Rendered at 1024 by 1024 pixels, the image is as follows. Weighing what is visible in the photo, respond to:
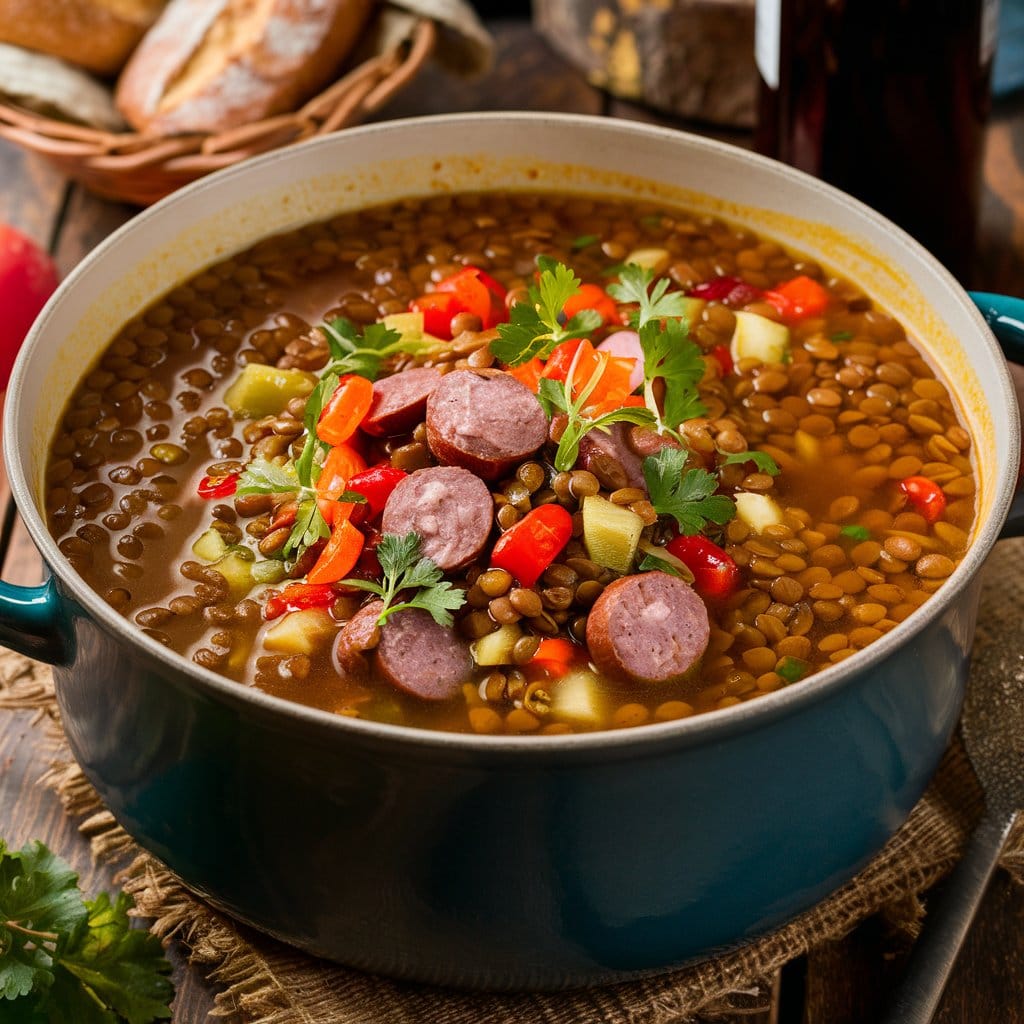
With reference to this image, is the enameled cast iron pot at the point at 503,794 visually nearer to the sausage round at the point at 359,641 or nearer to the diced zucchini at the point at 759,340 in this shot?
the sausage round at the point at 359,641

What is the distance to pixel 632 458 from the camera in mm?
2381

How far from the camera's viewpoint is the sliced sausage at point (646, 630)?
215 cm

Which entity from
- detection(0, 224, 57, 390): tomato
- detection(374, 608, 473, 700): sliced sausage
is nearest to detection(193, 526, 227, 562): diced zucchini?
detection(374, 608, 473, 700): sliced sausage

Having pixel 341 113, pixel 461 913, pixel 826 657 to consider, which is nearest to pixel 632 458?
pixel 826 657

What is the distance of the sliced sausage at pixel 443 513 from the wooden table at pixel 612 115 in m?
0.83

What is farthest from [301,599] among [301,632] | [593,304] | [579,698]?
[593,304]

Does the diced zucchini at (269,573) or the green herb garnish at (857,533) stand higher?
the green herb garnish at (857,533)

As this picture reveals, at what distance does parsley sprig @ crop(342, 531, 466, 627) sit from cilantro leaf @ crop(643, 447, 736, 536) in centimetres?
37

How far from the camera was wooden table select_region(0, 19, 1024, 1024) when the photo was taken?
2379 mm

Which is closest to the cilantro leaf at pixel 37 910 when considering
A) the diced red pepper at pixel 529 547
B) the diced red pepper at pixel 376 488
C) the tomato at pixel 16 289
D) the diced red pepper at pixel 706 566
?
the diced red pepper at pixel 376 488

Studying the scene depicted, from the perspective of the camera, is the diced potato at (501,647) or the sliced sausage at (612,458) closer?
the diced potato at (501,647)

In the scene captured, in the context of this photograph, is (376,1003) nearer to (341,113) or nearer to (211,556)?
(211,556)

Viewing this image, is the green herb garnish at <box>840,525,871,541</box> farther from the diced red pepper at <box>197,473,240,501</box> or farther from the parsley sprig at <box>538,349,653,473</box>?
the diced red pepper at <box>197,473,240,501</box>

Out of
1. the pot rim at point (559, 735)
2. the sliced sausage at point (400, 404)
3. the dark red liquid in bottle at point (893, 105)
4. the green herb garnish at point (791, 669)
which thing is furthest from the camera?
the dark red liquid in bottle at point (893, 105)
